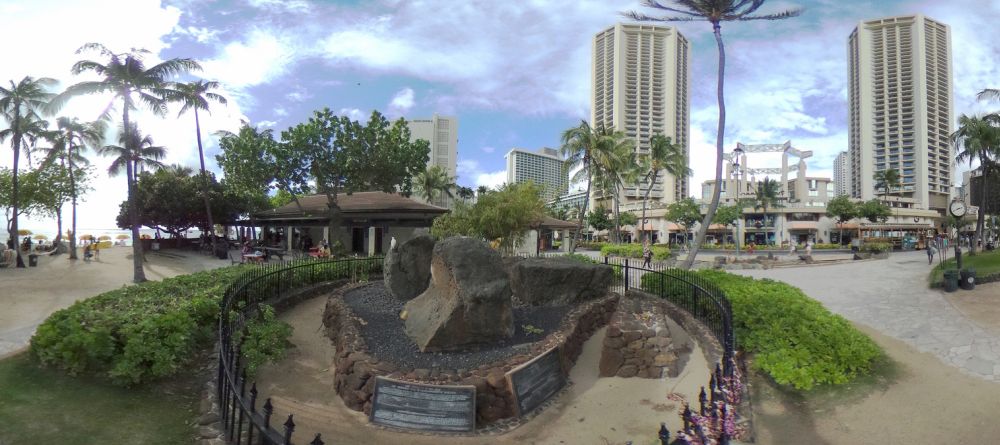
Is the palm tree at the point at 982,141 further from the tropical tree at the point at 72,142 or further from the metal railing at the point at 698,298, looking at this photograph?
the tropical tree at the point at 72,142

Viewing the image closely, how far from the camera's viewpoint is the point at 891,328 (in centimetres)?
986

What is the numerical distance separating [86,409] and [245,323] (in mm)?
3310

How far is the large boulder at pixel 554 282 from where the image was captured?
10.2 metres

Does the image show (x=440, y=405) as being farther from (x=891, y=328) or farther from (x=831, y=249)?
(x=831, y=249)

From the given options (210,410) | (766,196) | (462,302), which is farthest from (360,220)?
(766,196)

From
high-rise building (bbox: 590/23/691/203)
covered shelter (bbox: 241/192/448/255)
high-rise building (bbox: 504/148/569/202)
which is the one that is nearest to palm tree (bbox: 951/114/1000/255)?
covered shelter (bbox: 241/192/448/255)

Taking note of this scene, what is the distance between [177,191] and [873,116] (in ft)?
405

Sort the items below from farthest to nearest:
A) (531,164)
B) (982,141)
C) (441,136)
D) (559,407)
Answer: (531,164), (441,136), (982,141), (559,407)

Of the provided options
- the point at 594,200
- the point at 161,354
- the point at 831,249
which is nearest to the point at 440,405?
the point at 161,354

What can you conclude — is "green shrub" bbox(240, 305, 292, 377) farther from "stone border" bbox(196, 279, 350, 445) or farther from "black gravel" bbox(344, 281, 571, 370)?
"black gravel" bbox(344, 281, 571, 370)

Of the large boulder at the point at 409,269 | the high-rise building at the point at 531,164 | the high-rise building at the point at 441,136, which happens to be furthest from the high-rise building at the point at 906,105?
the large boulder at the point at 409,269

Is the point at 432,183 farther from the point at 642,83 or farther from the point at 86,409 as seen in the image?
the point at 642,83

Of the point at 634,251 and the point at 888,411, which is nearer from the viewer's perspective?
the point at 888,411

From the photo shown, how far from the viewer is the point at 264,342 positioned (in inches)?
288
